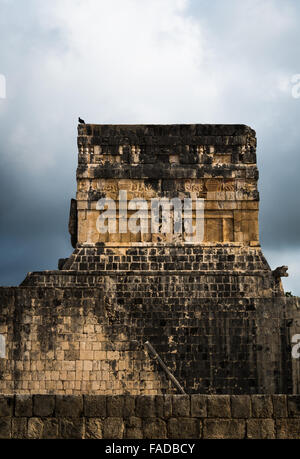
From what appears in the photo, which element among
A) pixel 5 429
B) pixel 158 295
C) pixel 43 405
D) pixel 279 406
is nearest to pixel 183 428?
pixel 279 406

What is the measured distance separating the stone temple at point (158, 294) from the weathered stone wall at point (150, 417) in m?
6.19

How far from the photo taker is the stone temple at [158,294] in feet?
56.1

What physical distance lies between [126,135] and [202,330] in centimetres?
622

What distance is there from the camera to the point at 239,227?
19312 millimetres

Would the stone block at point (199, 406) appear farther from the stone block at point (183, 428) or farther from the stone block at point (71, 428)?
the stone block at point (71, 428)

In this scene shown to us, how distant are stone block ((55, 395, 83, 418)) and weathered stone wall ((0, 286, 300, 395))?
685cm

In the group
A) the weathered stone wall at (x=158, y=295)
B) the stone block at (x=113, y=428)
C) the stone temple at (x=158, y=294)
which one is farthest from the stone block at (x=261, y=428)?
the weathered stone wall at (x=158, y=295)

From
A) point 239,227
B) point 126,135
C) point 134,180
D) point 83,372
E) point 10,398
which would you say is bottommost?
point 10,398

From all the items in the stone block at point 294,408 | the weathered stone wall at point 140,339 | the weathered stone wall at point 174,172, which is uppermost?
the weathered stone wall at point 174,172
